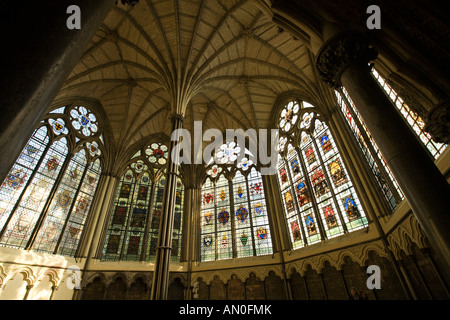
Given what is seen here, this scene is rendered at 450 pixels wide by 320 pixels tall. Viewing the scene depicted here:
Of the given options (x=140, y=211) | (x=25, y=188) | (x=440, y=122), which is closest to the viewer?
(x=440, y=122)

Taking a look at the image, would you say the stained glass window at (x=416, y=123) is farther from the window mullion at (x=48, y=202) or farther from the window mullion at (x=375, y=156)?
the window mullion at (x=48, y=202)

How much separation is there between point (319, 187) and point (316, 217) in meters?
1.28

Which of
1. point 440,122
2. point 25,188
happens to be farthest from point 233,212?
point 440,122

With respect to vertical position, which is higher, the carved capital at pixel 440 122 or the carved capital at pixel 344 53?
the carved capital at pixel 344 53

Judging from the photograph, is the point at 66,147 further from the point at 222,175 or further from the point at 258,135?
the point at 258,135

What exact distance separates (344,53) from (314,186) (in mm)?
7649

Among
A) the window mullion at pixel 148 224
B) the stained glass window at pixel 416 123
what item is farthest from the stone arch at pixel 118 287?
the stained glass window at pixel 416 123

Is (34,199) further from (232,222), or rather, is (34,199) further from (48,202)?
(232,222)

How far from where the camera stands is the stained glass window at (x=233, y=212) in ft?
40.1

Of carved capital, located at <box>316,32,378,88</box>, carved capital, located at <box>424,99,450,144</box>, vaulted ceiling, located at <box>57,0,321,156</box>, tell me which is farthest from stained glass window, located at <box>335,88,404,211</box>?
carved capital, located at <box>316,32,378,88</box>

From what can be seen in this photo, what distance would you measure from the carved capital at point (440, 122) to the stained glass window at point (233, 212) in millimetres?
9035

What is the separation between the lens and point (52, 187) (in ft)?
36.3

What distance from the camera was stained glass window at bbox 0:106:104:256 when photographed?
31.6 ft

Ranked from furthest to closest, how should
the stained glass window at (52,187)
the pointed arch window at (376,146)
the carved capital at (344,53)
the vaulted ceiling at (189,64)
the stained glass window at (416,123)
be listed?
the vaulted ceiling at (189,64), the stained glass window at (52,187), the pointed arch window at (376,146), the stained glass window at (416,123), the carved capital at (344,53)
